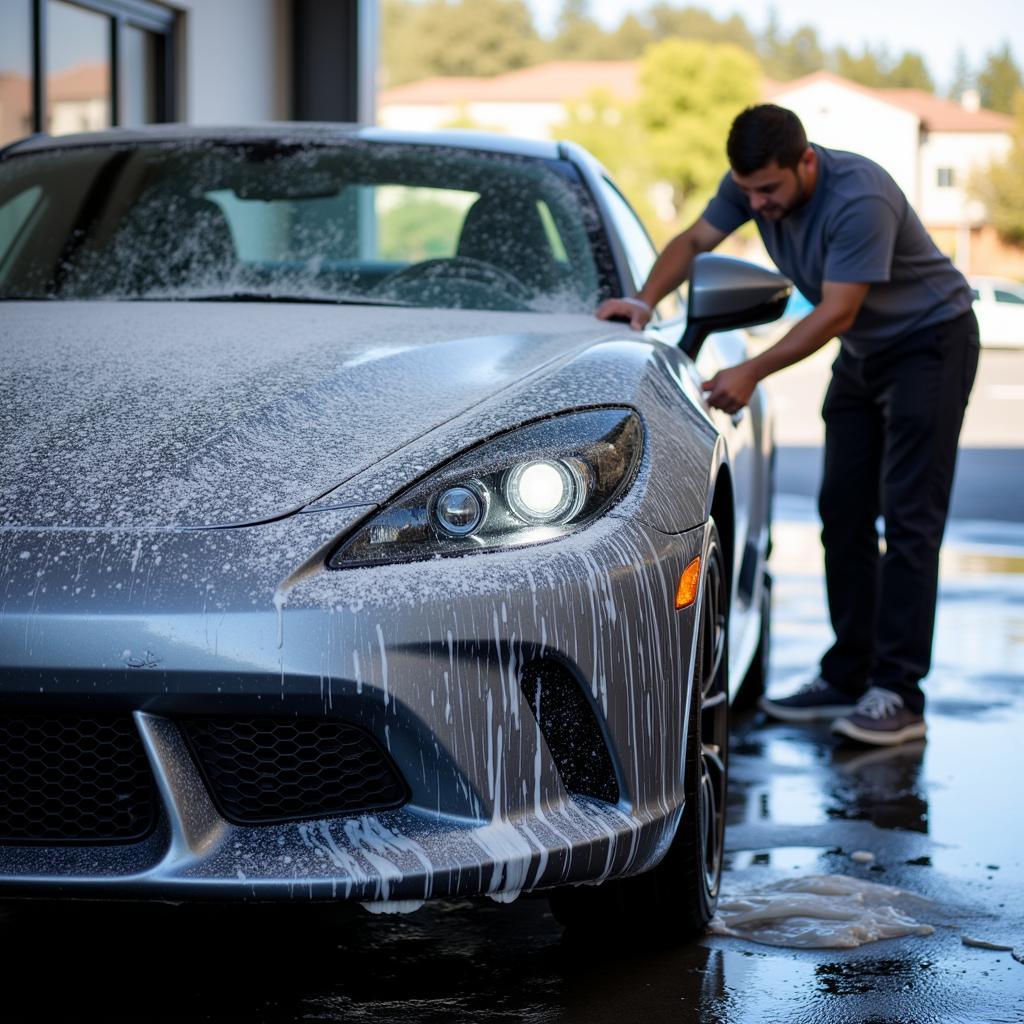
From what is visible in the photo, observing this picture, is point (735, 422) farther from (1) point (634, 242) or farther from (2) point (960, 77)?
(2) point (960, 77)

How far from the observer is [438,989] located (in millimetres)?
2582

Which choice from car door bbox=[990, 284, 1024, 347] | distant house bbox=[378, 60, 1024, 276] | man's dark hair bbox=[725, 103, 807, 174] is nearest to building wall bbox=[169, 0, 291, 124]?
man's dark hair bbox=[725, 103, 807, 174]

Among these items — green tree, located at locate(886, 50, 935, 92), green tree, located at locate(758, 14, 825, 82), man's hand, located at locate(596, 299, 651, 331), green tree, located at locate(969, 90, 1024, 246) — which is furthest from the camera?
green tree, located at locate(758, 14, 825, 82)

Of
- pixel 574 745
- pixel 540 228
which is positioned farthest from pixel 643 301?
pixel 574 745

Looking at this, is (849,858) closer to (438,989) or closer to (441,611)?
(438,989)

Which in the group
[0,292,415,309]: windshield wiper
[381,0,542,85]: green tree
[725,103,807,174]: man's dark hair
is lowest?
[0,292,415,309]: windshield wiper

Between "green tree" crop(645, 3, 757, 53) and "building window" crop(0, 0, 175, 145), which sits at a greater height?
"green tree" crop(645, 3, 757, 53)

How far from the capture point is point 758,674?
499 cm

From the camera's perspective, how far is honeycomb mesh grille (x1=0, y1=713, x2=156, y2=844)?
2154mm

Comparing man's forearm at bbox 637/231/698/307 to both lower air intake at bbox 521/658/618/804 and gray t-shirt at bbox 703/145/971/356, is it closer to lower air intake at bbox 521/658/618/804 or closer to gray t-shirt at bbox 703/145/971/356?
gray t-shirt at bbox 703/145/971/356

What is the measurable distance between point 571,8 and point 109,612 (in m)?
130

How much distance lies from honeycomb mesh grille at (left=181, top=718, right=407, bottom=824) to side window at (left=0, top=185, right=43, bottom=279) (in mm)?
2036

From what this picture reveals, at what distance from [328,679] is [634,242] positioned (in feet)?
7.00

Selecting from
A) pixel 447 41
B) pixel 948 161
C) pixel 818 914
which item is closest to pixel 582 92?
pixel 447 41
